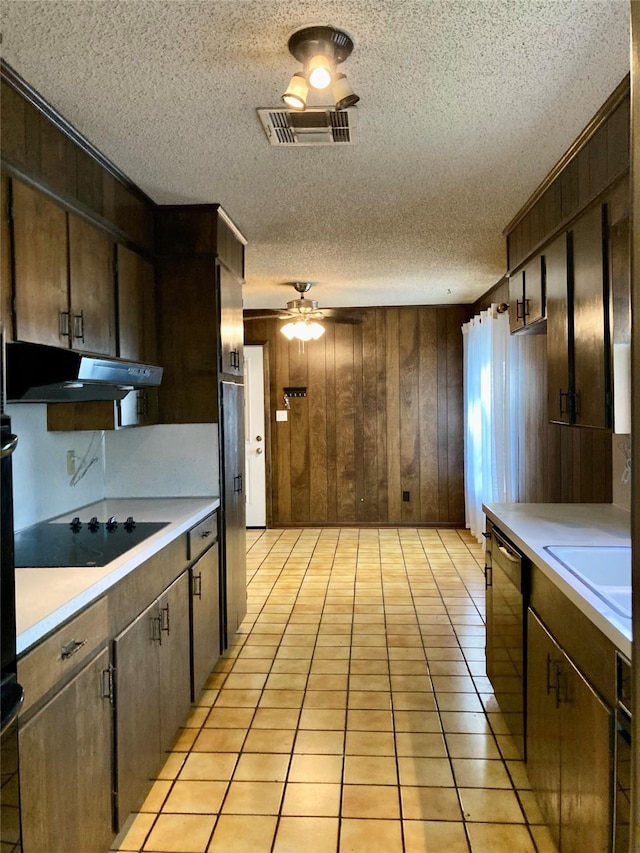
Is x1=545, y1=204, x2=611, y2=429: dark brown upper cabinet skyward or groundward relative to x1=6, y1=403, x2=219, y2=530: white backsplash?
skyward

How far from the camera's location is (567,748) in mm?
1759

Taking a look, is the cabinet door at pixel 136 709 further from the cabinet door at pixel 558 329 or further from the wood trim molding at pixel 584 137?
the wood trim molding at pixel 584 137

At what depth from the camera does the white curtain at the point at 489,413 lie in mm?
5109

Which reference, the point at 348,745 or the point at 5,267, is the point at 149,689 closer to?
the point at 348,745

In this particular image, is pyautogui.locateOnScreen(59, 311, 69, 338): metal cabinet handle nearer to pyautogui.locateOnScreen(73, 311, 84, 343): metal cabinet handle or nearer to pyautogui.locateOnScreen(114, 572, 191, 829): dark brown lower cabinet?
pyautogui.locateOnScreen(73, 311, 84, 343): metal cabinet handle

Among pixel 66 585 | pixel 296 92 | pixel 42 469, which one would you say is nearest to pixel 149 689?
pixel 66 585

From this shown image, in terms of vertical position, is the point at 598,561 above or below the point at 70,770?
above

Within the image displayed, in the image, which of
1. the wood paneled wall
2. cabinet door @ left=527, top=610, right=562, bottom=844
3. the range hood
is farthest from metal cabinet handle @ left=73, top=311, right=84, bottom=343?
the wood paneled wall

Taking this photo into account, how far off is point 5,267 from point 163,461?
5.47ft

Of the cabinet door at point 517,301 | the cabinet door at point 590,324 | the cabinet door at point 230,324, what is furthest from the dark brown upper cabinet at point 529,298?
the cabinet door at point 230,324

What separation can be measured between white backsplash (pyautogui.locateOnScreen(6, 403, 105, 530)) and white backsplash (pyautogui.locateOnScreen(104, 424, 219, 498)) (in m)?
0.18

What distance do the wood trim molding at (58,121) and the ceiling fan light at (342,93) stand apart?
0.96m

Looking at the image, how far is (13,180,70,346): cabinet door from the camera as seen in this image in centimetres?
197

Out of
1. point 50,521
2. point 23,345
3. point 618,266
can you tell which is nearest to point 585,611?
point 618,266
